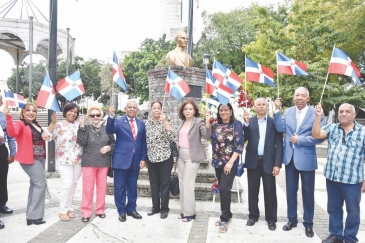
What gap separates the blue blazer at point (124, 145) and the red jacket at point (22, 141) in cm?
109

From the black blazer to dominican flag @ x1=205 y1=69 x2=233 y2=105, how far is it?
0.57 metres

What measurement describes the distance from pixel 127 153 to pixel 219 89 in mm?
1694

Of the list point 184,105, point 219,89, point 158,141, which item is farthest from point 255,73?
point 158,141

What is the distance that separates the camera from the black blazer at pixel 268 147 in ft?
14.6

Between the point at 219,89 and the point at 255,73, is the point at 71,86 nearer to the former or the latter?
the point at 219,89

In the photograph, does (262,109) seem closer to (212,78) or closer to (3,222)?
(212,78)

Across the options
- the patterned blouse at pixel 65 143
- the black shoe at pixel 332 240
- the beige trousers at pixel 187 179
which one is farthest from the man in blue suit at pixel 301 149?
the patterned blouse at pixel 65 143

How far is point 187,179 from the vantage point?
4703 millimetres

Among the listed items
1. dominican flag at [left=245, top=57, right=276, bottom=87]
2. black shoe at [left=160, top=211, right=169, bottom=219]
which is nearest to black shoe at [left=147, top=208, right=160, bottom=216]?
black shoe at [left=160, top=211, right=169, bottom=219]

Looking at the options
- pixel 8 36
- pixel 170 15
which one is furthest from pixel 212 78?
pixel 170 15

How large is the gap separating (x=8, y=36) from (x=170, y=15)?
39736mm

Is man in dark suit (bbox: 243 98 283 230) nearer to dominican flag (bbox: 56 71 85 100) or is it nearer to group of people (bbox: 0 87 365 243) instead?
group of people (bbox: 0 87 365 243)

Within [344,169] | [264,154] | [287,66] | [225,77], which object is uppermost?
[287,66]

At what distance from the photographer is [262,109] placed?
4.47 meters
